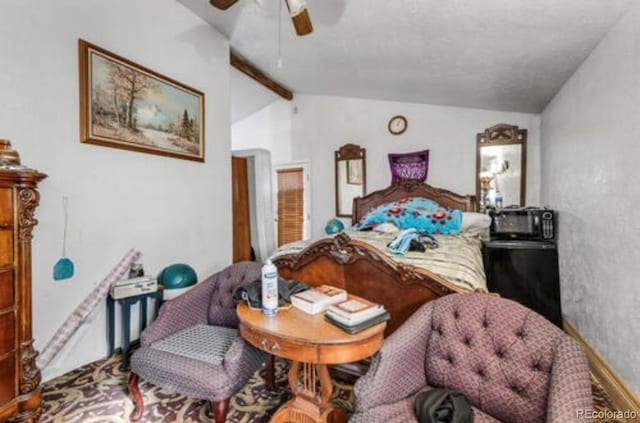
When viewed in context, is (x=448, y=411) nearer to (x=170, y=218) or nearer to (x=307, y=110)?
(x=170, y=218)

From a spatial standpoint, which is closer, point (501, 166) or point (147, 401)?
point (147, 401)

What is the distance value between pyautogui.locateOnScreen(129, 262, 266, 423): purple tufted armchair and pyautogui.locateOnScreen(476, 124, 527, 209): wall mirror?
10.8ft

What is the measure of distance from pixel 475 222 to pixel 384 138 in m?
1.88

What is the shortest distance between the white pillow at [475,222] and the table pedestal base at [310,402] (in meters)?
2.61

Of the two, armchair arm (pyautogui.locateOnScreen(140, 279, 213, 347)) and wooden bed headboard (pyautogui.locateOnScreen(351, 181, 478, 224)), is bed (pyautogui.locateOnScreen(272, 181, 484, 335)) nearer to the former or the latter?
armchair arm (pyautogui.locateOnScreen(140, 279, 213, 347))

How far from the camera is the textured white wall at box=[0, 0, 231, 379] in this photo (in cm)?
212

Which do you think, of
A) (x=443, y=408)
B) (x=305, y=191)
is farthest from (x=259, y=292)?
(x=305, y=191)

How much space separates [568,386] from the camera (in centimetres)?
113

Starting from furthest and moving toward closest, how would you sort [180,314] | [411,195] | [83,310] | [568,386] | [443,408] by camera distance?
[411,195], [83,310], [180,314], [443,408], [568,386]

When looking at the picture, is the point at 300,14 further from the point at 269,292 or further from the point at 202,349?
the point at 202,349

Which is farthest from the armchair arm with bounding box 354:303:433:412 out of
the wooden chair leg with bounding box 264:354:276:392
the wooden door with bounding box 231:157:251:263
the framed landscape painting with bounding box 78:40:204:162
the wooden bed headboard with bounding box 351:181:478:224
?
the wooden door with bounding box 231:157:251:263

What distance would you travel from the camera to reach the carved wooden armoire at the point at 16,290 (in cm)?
153

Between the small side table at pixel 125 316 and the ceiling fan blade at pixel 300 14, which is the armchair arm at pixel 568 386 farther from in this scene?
the small side table at pixel 125 316

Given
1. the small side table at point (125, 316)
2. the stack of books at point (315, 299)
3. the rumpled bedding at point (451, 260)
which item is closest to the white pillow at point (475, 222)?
the rumpled bedding at point (451, 260)
